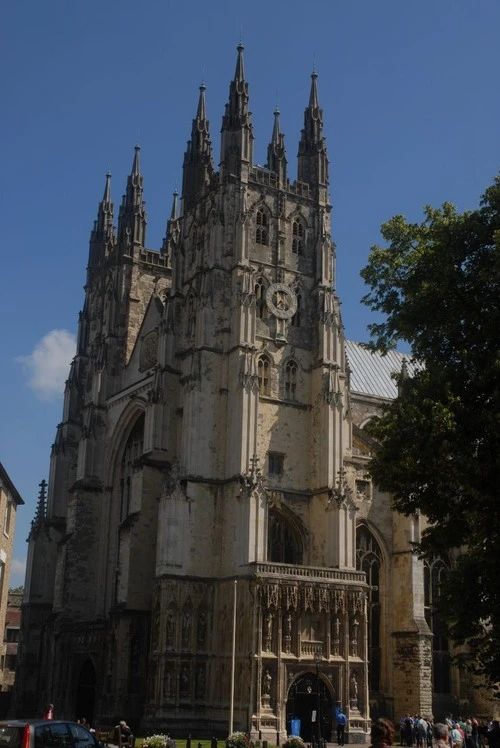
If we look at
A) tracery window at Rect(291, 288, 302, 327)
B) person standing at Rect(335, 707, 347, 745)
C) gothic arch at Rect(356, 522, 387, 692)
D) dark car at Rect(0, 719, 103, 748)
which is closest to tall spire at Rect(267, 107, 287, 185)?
tracery window at Rect(291, 288, 302, 327)

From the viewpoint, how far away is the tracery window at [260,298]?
50.7 meters

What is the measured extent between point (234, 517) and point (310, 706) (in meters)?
9.21

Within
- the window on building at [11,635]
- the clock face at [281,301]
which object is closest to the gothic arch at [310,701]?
the clock face at [281,301]

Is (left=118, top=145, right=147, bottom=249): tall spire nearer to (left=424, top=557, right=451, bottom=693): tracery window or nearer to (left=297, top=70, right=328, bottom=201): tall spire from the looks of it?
(left=297, top=70, right=328, bottom=201): tall spire

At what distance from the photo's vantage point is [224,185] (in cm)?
5212

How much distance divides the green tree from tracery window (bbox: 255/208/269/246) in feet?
85.1

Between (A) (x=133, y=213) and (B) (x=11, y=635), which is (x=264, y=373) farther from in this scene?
(B) (x=11, y=635)

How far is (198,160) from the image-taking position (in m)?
57.0

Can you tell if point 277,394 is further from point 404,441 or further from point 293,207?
point 404,441

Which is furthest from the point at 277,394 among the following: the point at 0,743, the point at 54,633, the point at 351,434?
the point at 0,743

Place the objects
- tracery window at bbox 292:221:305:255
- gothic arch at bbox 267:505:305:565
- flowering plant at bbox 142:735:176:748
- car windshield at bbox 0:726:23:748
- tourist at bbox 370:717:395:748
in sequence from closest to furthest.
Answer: tourist at bbox 370:717:395:748 → car windshield at bbox 0:726:23:748 → flowering plant at bbox 142:735:176:748 → gothic arch at bbox 267:505:305:565 → tracery window at bbox 292:221:305:255

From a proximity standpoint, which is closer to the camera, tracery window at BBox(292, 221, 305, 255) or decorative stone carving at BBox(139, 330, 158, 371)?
tracery window at BBox(292, 221, 305, 255)

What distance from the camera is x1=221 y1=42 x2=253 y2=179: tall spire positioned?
172 feet

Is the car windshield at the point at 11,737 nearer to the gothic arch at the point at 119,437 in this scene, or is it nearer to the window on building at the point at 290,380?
the window on building at the point at 290,380
